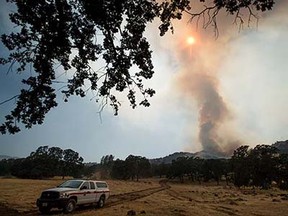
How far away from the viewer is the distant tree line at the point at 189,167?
75.4 m

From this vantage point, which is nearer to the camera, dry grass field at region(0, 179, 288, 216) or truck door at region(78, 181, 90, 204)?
dry grass field at region(0, 179, 288, 216)

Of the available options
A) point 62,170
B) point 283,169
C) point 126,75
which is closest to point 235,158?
point 283,169

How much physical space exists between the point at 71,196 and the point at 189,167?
137 meters

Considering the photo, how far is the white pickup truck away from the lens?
23422 mm

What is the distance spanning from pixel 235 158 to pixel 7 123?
9563cm

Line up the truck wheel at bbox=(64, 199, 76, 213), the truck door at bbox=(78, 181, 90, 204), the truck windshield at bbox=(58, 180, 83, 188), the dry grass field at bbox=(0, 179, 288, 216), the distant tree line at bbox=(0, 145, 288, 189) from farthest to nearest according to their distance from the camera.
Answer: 1. the distant tree line at bbox=(0, 145, 288, 189)
2. the truck windshield at bbox=(58, 180, 83, 188)
3. the truck door at bbox=(78, 181, 90, 204)
4. the dry grass field at bbox=(0, 179, 288, 216)
5. the truck wheel at bbox=(64, 199, 76, 213)

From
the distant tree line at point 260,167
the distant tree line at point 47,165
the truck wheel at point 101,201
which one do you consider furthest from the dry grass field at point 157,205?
the distant tree line at point 47,165

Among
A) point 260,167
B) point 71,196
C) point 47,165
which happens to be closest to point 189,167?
point 47,165

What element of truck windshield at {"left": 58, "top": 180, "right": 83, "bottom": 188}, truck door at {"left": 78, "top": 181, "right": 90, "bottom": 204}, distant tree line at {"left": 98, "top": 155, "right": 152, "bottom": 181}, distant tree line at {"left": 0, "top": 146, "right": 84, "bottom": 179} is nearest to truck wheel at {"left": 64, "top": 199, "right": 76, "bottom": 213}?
truck door at {"left": 78, "top": 181, "right": 90, "bottom": 204}

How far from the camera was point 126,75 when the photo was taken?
1550cm

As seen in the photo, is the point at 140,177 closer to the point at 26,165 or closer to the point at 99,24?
the point at 26,165

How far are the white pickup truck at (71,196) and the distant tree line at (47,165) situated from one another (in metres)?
111

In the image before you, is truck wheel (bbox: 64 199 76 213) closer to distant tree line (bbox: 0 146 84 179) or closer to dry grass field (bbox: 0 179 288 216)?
dry grass field (bbox: 0 179 288 216)

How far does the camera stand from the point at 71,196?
→ 2445 centimetres
